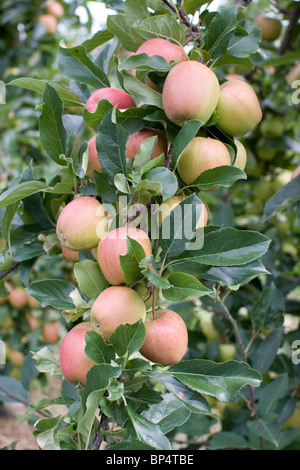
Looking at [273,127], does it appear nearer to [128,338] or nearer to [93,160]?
[93,160]

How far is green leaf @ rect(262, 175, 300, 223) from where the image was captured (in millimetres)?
766

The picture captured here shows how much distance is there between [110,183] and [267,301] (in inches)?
19.8

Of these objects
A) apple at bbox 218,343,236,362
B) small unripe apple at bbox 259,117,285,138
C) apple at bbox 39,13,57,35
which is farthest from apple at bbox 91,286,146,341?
apple at bbox 39,13,57,35

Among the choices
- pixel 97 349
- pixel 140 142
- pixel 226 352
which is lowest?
pixel 226 352

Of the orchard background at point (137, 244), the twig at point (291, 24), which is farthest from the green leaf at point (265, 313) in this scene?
the twig at point (291, 24)

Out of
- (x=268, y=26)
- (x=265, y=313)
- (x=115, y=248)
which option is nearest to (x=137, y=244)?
(x=115, y=248)

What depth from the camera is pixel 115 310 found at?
0.49m

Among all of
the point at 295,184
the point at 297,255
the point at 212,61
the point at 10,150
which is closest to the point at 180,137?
the point at 212,61

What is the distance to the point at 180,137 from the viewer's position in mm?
539

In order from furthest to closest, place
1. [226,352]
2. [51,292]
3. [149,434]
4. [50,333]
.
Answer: [50,333]
[226,352]
[51,292]
[149,434]

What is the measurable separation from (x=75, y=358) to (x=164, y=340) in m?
0.10

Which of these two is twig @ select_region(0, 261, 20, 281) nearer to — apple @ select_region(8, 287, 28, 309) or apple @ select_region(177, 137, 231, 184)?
apple @ select_region(177, 137, 231, 184)

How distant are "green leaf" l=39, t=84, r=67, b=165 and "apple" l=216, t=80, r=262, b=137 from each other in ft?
0.68

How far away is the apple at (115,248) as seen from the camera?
51cm
